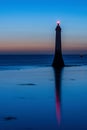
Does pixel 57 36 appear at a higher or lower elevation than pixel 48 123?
higher

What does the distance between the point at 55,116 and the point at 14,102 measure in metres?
3.00

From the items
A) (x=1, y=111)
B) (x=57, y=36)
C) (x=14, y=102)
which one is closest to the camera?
(x=1, y=111)

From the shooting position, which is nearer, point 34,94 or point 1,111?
point 1,111

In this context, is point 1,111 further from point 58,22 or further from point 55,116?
point 58,22

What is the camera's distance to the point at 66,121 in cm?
943

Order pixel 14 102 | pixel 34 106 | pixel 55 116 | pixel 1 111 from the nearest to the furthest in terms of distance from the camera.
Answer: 1. pixel 55 116
2. pixel 1 111
3. pixel 34 106
4. pixel 14 102

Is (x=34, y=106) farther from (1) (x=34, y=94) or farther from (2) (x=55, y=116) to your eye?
(1) (x=34, y=94)

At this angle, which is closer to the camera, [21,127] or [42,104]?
[21,127]

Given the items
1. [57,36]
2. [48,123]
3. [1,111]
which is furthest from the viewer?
[57,36]

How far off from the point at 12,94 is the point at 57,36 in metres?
22.0

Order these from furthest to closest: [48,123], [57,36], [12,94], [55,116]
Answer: [57,36] → [12,94] → [55,116] → [48,123]

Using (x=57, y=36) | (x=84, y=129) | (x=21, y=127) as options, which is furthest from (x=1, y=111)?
(x=57, y=36)

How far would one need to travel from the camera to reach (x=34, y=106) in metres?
11.9

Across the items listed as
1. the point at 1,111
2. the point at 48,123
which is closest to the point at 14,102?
the point at 1,111
